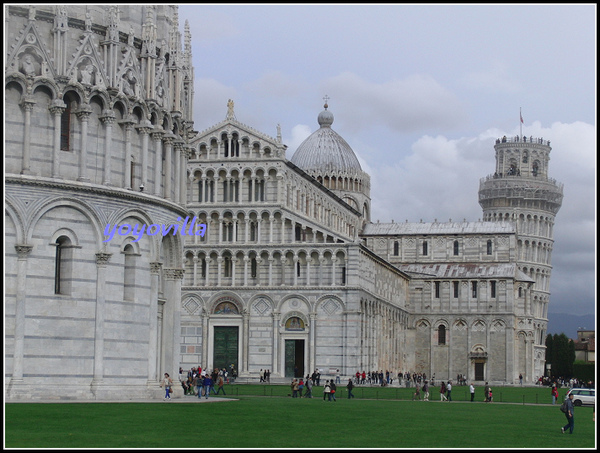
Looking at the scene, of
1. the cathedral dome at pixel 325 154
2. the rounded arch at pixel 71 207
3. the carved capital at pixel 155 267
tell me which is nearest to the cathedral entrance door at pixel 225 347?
the cathedral dome at pixel 325 154

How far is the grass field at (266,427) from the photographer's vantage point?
2691 cm

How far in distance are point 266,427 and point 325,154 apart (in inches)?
3358

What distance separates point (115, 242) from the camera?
1681 inches

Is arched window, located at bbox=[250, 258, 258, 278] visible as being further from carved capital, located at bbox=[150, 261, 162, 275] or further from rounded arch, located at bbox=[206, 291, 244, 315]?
carved capital, located at bbox=[150, 261, 162, 275]

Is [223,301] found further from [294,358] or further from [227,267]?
[294,358]

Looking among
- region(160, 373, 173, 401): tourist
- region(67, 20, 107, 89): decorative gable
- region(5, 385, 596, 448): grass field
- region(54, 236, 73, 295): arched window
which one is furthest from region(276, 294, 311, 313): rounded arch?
region(54, 236, 73, 295): arched window

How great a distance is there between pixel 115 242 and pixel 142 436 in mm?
16010

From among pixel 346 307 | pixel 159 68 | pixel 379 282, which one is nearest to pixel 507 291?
pixel 379 282

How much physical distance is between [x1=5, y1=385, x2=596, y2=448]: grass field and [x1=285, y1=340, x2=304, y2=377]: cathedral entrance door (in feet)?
127

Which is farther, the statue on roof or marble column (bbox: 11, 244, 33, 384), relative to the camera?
the statue on roof

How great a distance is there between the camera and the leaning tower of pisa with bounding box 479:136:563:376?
416 ft

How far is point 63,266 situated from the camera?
41469 mm

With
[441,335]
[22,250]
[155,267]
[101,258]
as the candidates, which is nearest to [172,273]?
[155,267]

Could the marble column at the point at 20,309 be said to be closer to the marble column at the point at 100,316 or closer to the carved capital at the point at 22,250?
the carved capital at the point at 22,250
